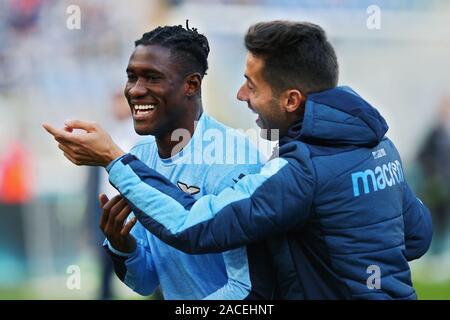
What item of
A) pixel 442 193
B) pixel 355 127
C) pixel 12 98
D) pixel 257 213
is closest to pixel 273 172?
pixel 257 213

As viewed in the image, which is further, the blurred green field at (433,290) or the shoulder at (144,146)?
the blurred green field at (433,290)

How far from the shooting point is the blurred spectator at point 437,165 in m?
8.15

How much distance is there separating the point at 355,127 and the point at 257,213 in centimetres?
43

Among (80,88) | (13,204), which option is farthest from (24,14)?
(13,204)

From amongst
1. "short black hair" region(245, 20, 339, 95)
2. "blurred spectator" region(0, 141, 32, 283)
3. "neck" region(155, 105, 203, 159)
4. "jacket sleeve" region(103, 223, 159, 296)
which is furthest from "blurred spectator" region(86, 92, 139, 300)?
"short black hair" region(245, 20, 339, 95)

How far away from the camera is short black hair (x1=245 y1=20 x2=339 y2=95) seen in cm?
281

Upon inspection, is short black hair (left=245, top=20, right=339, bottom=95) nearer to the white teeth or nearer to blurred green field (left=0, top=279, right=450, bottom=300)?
the white teeth

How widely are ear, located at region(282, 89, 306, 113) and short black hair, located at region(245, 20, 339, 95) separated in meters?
0.02

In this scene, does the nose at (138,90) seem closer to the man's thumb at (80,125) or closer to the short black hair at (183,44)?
the short black hair at (183,44)

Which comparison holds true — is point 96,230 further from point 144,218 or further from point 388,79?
point 144,218

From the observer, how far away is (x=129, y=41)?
7.64 metres

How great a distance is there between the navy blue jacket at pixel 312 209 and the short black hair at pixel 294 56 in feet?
0.25

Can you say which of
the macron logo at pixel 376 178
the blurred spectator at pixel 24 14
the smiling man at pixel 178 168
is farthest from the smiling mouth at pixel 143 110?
the blurred spectator at pixel 24 14

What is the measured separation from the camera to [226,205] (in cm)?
266
